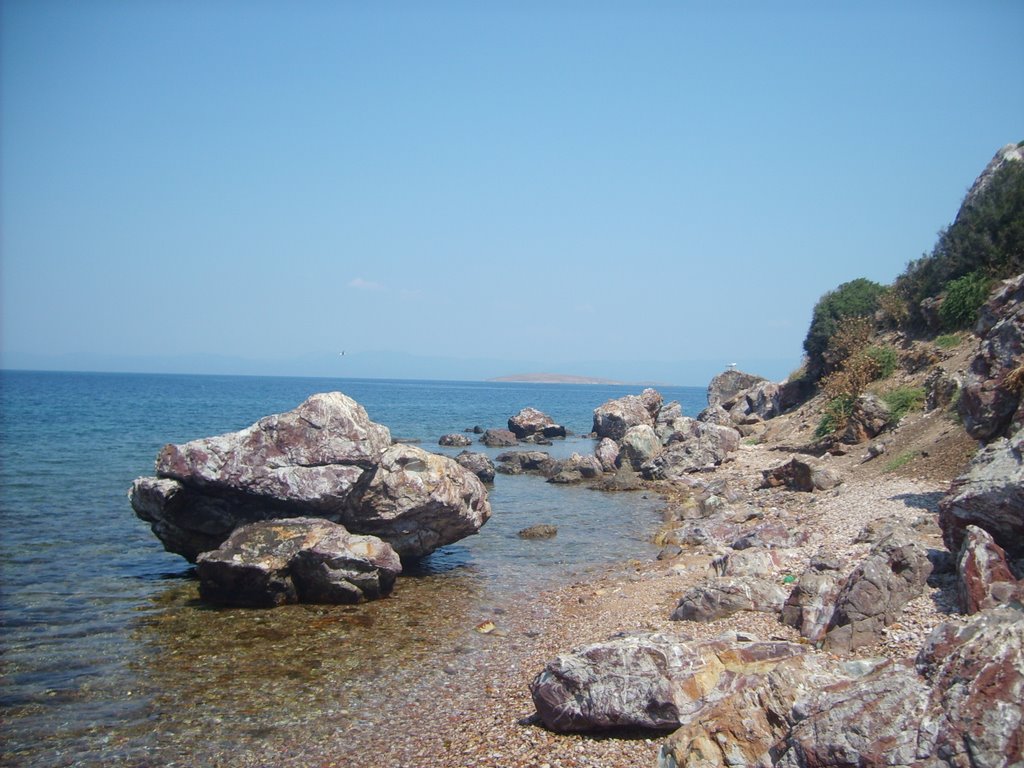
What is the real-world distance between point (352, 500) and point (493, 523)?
29.6ft

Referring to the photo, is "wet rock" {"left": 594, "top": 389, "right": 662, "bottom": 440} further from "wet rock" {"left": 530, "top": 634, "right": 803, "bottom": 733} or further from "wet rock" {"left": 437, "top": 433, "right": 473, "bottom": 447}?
"wet rock" {"left": 530, "top": 634, "right": 803, "bottom": 733}

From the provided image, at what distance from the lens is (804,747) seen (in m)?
5.73

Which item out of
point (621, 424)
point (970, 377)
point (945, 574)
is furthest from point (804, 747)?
point (621, 424)

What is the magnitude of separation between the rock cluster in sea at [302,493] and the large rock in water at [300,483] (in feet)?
0.08

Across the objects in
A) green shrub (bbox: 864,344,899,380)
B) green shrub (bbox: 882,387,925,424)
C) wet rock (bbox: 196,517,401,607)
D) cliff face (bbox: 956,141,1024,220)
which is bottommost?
wet rock (bbox: 196,517,401,607)

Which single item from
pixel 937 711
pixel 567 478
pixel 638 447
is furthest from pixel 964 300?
pixel 937 711

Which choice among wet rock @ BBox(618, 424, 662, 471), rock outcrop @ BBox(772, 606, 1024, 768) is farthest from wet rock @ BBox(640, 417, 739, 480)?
rock outcrop @ BBox(772, 606, 1024, 768)

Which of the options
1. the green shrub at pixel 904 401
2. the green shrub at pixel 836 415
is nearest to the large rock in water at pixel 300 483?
the green shrub at pixel 904 401

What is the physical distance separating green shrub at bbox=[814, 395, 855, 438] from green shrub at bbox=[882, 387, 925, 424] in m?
1.56

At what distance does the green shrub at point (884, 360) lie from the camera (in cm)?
2892

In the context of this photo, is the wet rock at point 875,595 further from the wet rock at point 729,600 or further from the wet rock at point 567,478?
the wet rock at point 567,478

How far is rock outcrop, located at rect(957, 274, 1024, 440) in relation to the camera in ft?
48.9

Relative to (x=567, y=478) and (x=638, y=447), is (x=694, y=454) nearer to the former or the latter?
(x=638, y=447)

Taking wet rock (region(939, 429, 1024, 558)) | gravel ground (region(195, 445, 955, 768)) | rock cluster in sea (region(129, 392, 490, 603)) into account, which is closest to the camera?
gravel ground (region(195, 445, 955, 768))
